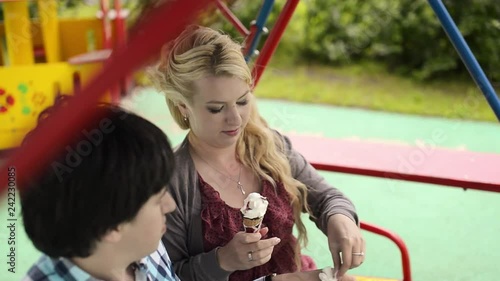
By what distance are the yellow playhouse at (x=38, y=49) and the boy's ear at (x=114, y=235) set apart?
220cm

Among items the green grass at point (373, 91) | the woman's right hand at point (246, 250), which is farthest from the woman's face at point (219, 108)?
the green grass at point (373, 91)

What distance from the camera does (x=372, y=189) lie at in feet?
11.5

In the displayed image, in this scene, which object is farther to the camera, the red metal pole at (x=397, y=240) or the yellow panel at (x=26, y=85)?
the yellow panel at (x=26, y=85)

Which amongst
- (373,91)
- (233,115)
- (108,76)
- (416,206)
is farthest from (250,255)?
(373,91)

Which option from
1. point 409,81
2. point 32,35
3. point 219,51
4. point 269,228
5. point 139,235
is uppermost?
point 219,51

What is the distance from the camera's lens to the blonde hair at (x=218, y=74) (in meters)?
1.38

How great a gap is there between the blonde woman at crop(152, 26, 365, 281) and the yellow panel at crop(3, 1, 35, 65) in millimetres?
2600

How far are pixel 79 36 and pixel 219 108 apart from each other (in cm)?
323

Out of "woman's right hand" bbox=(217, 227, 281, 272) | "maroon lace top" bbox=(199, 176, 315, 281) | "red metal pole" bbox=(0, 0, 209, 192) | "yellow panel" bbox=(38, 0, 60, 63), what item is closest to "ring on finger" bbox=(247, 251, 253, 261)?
"woman's right hand" bbox=(217, 227, 281, 272)

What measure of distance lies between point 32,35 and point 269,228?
3153 mm

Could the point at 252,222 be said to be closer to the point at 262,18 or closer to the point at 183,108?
the point at 183,108

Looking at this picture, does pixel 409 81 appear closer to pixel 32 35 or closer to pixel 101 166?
pixel 32 35

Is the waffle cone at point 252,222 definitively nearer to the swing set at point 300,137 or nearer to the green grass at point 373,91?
the swing set at point 300,137

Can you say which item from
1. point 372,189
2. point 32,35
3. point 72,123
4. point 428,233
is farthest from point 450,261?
point 32,35
